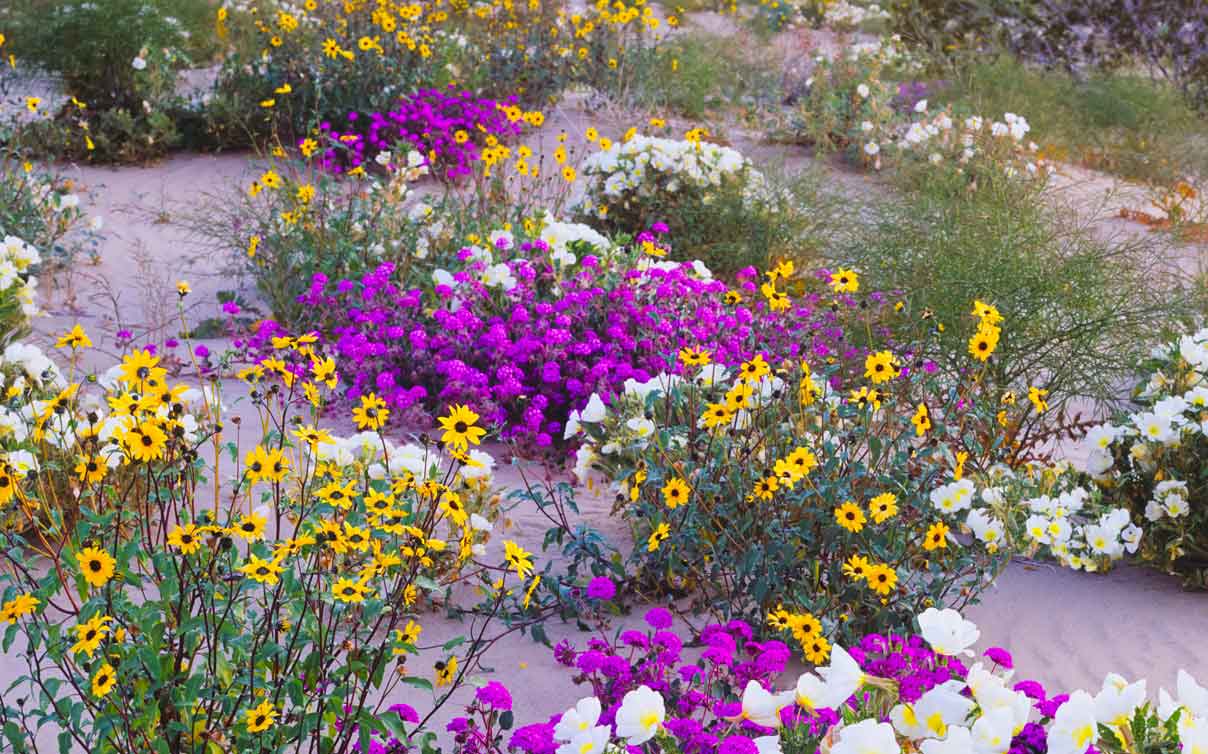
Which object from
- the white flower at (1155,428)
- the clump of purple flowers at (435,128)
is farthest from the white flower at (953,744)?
the clump of purple flowers at (435,128)

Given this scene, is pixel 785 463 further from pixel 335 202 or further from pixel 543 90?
pixel 543 90

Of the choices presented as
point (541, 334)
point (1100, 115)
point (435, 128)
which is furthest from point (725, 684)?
point (1100, 115)

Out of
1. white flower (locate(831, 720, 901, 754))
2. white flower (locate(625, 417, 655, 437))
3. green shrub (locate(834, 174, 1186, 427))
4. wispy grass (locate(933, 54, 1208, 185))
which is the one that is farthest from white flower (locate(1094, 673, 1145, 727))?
wispy grass (locate(933, 54, 1208, 185))

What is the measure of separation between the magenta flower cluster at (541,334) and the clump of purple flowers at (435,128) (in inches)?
108

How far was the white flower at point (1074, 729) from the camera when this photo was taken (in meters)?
1.79

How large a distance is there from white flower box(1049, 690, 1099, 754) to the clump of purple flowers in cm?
604

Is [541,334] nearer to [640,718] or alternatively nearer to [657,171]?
[657,171]

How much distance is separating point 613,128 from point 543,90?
2.16ft

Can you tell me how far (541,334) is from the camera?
459 centimetres

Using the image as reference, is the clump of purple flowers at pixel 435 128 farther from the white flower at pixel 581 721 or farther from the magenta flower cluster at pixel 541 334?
the white flower at pixel 581 721

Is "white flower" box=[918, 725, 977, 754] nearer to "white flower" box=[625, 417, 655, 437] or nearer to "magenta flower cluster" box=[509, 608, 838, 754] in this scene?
"magenta flower cluster" box=[509, 608, 838, 754]

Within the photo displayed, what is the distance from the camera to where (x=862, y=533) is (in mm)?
3170

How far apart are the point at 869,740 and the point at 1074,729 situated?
0.30m

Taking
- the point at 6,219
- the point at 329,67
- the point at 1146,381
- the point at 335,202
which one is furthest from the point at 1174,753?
the point at 329,67
